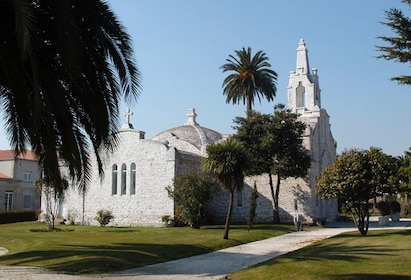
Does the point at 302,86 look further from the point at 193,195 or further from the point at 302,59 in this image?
the point at 193,195

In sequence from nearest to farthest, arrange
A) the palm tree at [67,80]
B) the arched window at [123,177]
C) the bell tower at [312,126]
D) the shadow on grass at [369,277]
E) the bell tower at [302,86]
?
the palm tree at [67,80] < the shadow on grass at [369,277] < the bell tower at [312,126] < the arched window at [123,177] < the bell tower at [302,86]

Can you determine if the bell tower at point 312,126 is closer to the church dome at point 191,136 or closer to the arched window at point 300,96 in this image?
the arched window at point 300,96

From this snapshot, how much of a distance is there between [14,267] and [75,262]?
2.05 m

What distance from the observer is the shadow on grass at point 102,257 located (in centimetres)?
1563

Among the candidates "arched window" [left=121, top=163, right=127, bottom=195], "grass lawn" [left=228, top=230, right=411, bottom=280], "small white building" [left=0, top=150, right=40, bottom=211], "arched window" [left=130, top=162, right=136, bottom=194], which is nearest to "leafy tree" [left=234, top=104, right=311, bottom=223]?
"arched window" [left=130, top=162, right=136, bottom=194]

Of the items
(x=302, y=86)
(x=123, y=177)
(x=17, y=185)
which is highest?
(x=302, y=86)

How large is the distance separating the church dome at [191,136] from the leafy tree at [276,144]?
7.09m

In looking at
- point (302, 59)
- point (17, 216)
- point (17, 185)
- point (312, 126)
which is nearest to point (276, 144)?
point (312, 126)

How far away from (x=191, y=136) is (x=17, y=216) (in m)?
20.6

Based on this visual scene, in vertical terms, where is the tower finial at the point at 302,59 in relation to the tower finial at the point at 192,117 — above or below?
above

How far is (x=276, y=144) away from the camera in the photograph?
36.2 meters

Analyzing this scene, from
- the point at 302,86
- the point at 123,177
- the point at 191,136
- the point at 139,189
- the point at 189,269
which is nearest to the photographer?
the point at 189,269

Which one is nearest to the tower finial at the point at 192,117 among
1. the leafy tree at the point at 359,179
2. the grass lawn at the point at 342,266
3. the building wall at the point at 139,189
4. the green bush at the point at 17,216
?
the building wall at the point at 139,189

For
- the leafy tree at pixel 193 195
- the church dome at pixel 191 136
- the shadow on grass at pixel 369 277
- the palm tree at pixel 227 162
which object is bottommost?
the shadow on grass at pixel 369 277
